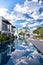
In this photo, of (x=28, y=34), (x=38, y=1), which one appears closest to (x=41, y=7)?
(x=38, y=1)

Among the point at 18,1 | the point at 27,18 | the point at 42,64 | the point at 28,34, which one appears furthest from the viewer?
the point at 28,34

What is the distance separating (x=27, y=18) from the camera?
56.9 feet

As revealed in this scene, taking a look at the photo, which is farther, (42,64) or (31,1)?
(31,1)

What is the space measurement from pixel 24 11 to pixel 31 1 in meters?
3.14

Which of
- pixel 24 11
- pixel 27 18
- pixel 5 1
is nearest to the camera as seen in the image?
pixel 5 1

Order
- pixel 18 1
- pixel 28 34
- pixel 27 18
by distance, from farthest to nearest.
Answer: pixel 28 34 < pixel 27 18 < pixel 18 1

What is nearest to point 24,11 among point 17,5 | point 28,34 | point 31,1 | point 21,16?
point 21,16

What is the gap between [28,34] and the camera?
3142 centimetres

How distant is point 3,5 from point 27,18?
183 inches

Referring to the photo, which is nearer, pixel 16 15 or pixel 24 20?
pixel 16 15

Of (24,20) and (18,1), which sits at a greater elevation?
(18,1)

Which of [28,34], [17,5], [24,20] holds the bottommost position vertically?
[28,34]

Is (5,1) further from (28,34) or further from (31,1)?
(28,34)

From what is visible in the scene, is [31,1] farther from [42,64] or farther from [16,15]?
[42,64]
